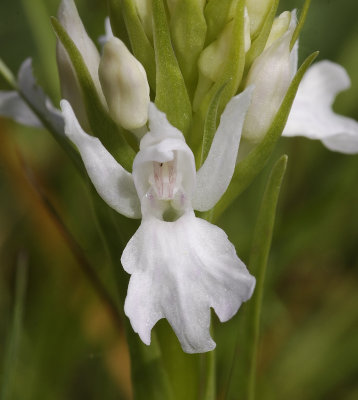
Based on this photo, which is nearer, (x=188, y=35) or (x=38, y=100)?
(x=188, y=35)

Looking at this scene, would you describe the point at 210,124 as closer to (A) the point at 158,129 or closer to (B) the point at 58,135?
(A) the point at 158,129

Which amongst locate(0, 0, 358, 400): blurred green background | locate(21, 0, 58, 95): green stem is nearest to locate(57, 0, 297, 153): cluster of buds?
locate(0, 0, 358, 400): blurred green background

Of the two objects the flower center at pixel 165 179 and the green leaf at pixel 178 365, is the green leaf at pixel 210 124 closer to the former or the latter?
the flower center at pixel 165 179

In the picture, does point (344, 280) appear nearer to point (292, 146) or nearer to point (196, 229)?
point (292, 146)

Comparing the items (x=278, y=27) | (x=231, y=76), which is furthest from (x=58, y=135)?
(x=278, y=27)

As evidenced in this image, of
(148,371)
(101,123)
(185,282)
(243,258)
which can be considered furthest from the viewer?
(243,258)

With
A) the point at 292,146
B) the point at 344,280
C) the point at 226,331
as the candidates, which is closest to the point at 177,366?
the point at 226,331
